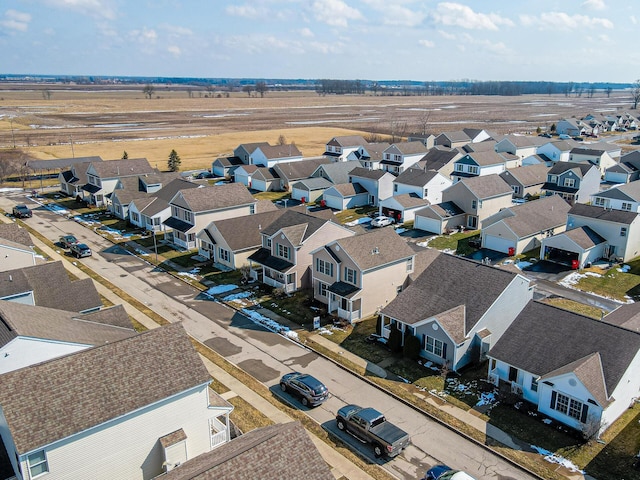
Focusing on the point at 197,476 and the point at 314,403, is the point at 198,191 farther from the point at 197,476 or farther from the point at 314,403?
the point at 197,476

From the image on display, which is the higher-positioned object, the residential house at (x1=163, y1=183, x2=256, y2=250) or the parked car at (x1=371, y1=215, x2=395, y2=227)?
the residential house at (x1=163, y1=183, x2=256, y2=250)

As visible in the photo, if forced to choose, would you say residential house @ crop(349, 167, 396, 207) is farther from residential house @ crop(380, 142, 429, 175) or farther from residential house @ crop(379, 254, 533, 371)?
residential house @ crop(379, 254, 533, 371)

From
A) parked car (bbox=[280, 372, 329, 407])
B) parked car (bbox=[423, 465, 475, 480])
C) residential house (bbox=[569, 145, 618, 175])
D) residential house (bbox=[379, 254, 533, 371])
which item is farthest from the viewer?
residential house (bbox=[569, 145, 618, 175])

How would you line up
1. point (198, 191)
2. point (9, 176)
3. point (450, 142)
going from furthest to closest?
point (450, 142) < point (9, 176) < point (198, 191)

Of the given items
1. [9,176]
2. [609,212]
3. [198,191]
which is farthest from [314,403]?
[9,176]

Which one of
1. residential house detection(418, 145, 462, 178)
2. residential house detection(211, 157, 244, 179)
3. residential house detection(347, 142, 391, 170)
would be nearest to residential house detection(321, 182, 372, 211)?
residential house detection(418, 145, 462, 178)

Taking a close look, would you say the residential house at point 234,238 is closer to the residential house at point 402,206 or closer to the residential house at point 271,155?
the residential house at point 402,206
